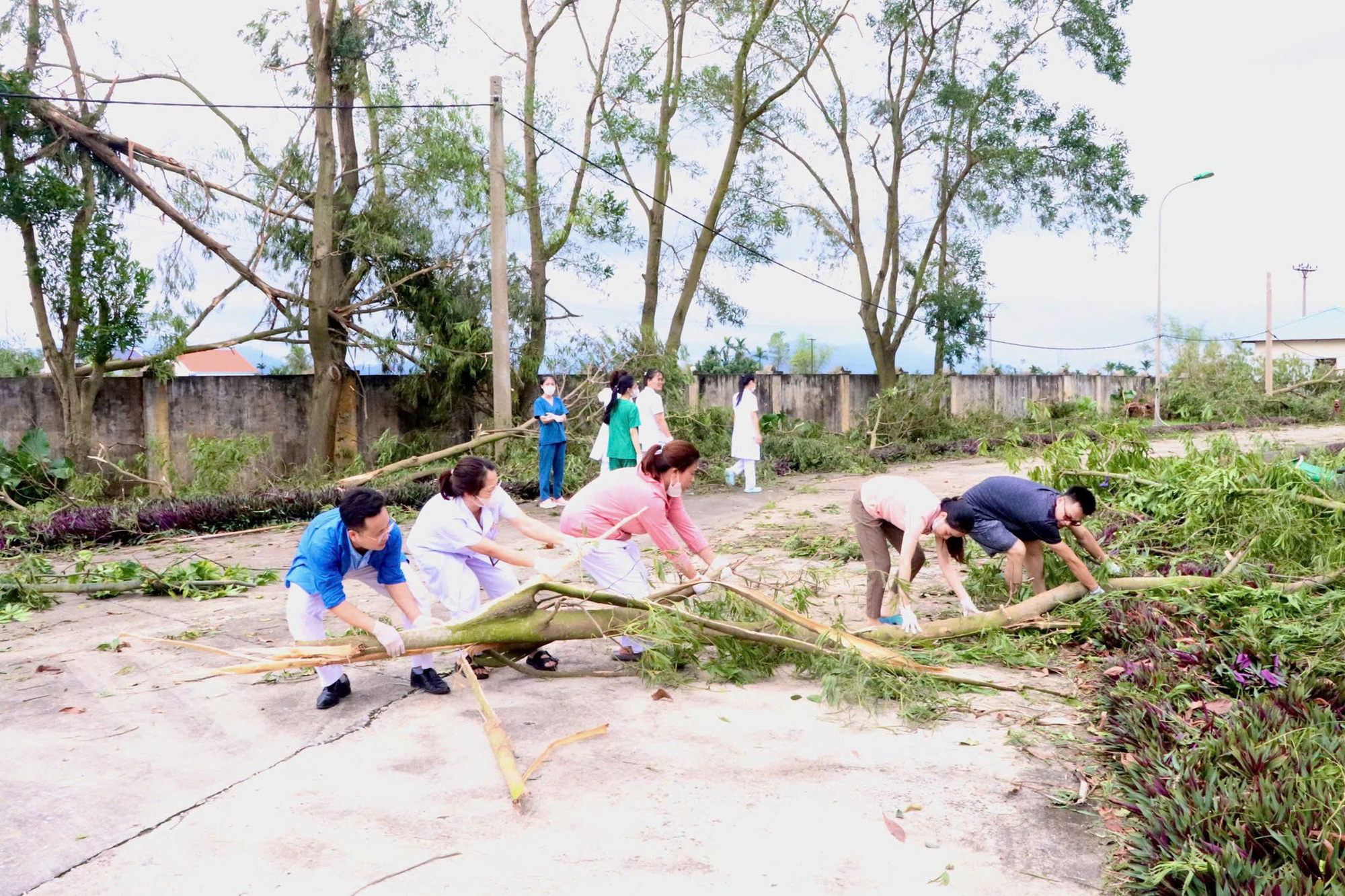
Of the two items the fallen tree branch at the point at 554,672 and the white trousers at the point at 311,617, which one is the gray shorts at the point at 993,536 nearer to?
the fallen tree branch at the point at 554,672

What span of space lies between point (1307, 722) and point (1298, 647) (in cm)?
104

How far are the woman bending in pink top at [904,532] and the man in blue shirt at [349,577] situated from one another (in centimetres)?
263

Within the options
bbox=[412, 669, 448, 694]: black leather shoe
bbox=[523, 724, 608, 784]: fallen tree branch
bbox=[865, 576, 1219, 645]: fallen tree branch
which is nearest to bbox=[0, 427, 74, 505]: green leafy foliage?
bbox=[412, 669, 448, 694]: black leather shoe

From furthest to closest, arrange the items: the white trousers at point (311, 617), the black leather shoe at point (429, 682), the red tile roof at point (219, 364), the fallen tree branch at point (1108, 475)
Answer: the red tile roof at point (219, 364) < the fallen tree branch at point (1108, 475) < the black leather shoe at point (429, 682) < the white trousers at point (311, 617)

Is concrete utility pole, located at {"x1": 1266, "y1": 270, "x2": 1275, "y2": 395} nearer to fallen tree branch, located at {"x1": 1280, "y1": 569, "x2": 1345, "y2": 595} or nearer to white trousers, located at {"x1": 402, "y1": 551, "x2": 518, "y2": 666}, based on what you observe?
fallen tree branch, located at {"x1": 1280, "y1": 569, "x2": 1345, "y2": 595}

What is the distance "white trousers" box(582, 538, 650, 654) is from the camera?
5.64m

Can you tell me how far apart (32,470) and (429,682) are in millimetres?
10617

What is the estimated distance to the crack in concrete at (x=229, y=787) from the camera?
11.2 feet

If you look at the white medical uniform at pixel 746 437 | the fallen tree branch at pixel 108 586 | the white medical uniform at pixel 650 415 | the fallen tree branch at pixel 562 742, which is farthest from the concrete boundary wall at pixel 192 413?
the fallen tree branch at pixel 562 742

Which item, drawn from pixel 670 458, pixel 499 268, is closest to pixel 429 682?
pixel 670 458

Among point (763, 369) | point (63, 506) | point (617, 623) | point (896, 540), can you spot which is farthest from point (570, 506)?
point (763, 369)

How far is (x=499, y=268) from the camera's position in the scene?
1398cm

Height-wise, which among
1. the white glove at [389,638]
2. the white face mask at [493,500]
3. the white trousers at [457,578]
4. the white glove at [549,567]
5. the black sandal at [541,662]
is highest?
the white face mask at [493,500]

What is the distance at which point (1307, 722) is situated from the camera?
160 inches
